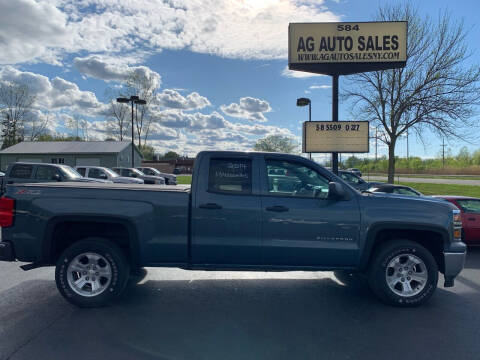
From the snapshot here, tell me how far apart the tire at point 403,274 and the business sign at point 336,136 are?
8520mm

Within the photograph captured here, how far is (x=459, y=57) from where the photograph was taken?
1575 cm

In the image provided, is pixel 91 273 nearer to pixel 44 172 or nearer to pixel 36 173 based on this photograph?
pixel 44 172

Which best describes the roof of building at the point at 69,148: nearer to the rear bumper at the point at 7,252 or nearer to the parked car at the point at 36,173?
the parked car at the point at 36,173

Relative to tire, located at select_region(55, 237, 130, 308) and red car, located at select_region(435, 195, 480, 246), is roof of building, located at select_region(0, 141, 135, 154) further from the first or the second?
red car, located at select_region(435, 195, 480, 246)

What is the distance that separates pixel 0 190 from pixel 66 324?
13898mm

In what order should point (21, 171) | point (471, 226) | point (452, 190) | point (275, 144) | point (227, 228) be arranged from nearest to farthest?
point (227, 228) → point (471, 226) → point (21, 171) → point (452, 190) → point (275, 144)

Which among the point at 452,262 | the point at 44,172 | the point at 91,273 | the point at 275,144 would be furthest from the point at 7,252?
the point at 275,144

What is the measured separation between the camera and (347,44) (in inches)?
462

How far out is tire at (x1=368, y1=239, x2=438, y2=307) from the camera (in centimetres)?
416

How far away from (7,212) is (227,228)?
8.99ft

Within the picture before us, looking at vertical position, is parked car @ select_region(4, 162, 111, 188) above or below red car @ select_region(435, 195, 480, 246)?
above

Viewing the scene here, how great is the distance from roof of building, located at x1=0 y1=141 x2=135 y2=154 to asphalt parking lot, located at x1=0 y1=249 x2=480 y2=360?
112 ft

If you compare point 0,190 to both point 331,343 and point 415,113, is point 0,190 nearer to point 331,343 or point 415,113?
point 331,343

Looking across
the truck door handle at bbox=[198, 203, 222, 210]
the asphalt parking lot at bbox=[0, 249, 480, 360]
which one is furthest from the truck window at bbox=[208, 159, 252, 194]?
the asphalt parking lot at bbox=[0, 249, 480, 360]
